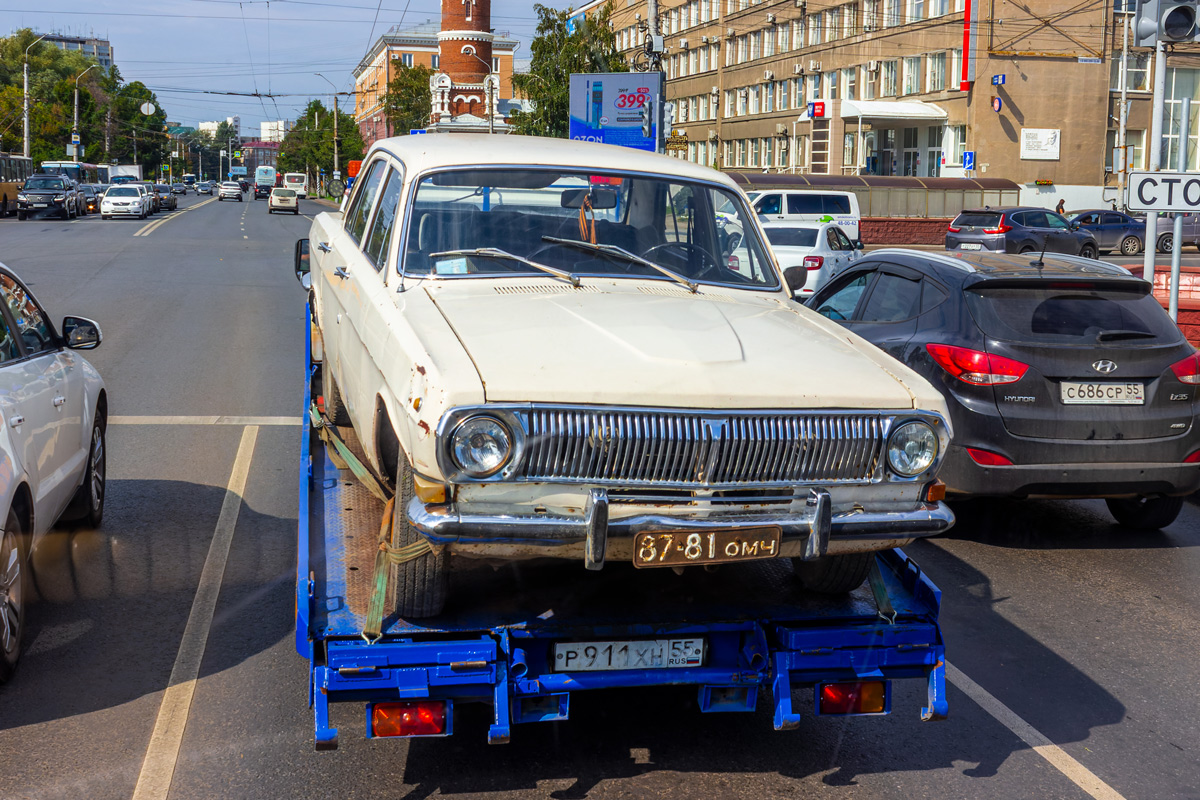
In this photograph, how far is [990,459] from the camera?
22.0 ft

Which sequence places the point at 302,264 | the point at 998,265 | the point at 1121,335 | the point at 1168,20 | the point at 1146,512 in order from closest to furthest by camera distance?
the point at 1121,335
the point at 998,265
the point at 1146,512
the point at 302,264
the point at 1168,20

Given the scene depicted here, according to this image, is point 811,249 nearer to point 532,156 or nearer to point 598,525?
point 532,156

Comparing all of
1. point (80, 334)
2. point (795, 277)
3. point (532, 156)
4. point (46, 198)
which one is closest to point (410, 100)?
point (46, 198)

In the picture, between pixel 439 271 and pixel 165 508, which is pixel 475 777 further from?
pixel 165 508

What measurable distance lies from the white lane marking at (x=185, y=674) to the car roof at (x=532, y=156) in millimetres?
2215

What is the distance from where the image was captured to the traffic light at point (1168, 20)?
9.91 meters

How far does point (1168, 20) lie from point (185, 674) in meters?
9.15

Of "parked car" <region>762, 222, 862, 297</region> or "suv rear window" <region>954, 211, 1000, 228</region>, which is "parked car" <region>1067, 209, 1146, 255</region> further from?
"parked car" <region>762, 222, 862, 297</region>

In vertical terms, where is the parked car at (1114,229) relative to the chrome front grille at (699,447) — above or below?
above

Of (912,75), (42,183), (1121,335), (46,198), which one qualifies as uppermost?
(912,75)

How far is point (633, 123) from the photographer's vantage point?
96.6ft

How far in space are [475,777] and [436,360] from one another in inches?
54.5

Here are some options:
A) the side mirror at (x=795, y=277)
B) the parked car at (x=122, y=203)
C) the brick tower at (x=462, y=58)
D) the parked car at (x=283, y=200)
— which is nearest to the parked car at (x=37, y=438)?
the side mirror at (x=795, y=277)

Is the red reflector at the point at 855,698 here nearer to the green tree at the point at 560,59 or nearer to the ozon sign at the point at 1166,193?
the ozon sign at the point at 1166,193
